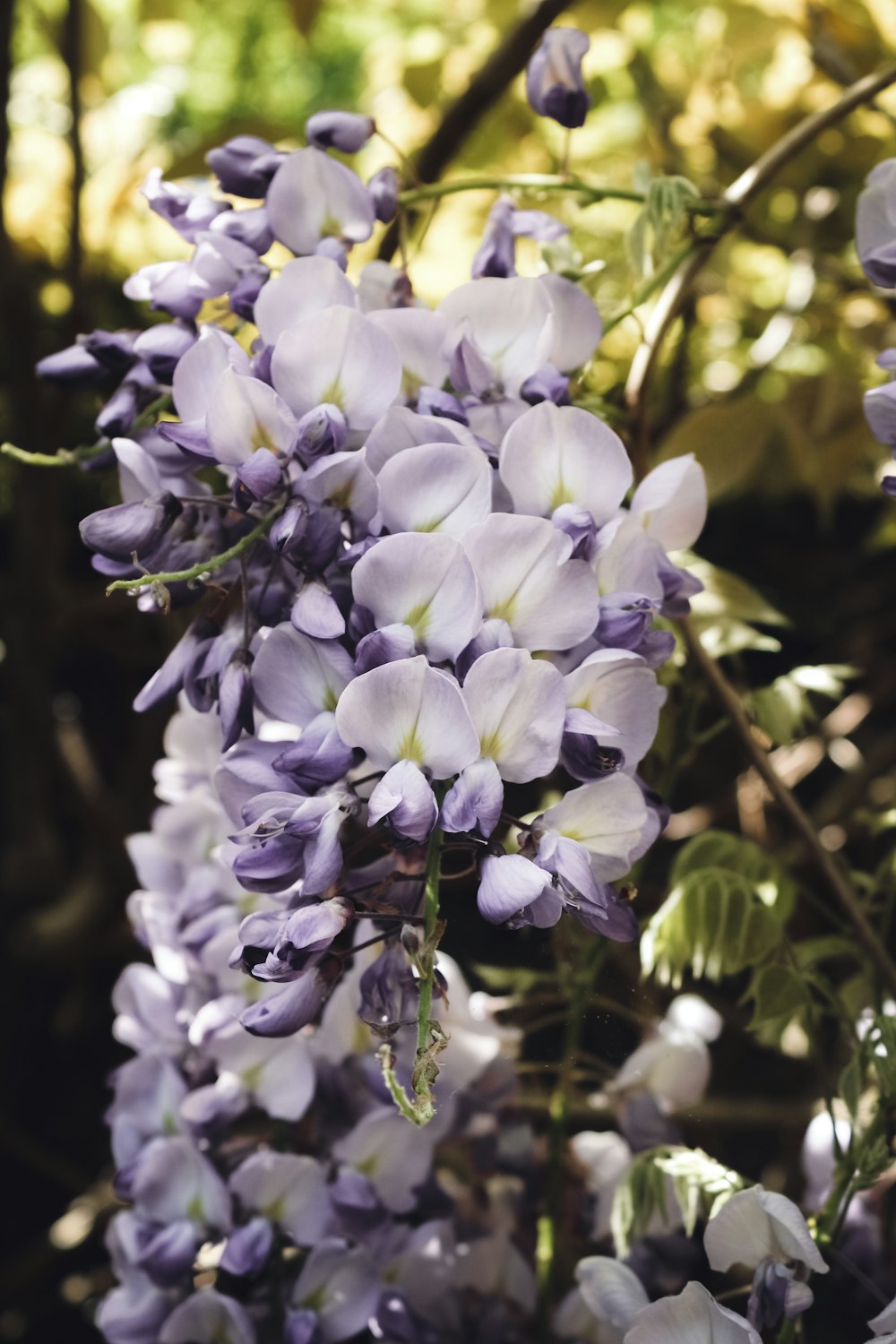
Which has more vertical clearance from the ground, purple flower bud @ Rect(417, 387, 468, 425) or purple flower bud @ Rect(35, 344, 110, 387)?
purple flower bud @ Rect(417, 387, 468, 425)

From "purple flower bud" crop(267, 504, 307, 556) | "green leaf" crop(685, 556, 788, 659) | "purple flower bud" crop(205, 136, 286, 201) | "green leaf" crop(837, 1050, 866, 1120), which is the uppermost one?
"purple flower bud" crop(205, 136, 286, 201)

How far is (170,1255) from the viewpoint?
0.44 metres

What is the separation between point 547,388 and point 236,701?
0.48 ft

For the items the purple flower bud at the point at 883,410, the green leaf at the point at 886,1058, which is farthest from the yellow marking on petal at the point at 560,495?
the green leaf at the point at 886,1058

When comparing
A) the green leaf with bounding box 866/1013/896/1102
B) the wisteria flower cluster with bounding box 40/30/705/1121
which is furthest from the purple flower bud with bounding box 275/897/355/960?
→ the green leaf with bounding box 866/1013/896/1102

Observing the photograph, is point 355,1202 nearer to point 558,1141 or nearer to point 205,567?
point 558,1141

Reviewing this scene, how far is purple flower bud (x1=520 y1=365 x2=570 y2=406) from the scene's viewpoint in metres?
0.39

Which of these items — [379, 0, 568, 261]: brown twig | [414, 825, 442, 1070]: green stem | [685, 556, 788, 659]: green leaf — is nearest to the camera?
[414, 825, 442, 1070]: green stem

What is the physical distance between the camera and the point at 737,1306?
441mm

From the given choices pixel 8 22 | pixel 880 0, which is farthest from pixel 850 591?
pixel 8 22

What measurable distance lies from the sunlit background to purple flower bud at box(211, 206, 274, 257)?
0.40 metres

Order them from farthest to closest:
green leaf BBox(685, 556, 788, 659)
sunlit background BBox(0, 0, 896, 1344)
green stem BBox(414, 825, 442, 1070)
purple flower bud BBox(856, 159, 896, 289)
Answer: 1. sunlit background BBox(0, 0, 896, 1344)
2. green leaf BBox(685, 556, 788, 659)
3. purple flower bud BBox(856, 159, 896, 289)
4. green stem BBox(414, 825, 442, 1070)

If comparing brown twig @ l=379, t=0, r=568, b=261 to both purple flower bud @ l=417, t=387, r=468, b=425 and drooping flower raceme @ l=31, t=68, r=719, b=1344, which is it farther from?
purple flower bud @ l=417, t=387, r=468, b=425

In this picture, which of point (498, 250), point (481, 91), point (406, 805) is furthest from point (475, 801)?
point (481, 91)
